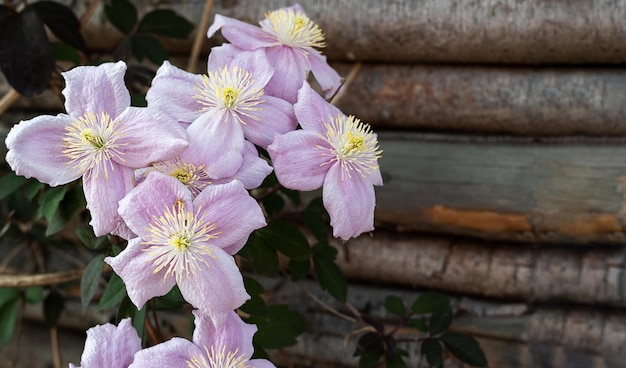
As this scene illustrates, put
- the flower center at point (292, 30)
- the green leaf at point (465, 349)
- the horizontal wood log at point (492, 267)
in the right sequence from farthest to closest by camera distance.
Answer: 1. the horizontal wood log at point (492, 267)
2. the green leaf at point (465, 349)
3. the flower center at point (292, 30)

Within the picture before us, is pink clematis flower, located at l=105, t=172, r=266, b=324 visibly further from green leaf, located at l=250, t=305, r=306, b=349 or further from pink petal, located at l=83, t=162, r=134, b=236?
green leaf, located at l=250, t=305, r=306, b=349

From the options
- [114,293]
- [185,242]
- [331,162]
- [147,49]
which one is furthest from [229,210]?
[147,49]

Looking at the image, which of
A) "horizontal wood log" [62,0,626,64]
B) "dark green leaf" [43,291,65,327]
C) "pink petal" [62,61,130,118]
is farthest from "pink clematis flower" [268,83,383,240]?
"dark green leaf" [43,291,65,327]

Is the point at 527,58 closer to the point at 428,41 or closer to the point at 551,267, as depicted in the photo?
the point at 428,41

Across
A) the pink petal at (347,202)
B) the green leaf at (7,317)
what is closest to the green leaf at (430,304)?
the pink petal at (347,202)

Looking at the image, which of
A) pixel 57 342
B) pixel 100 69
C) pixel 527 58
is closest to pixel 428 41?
pixel 527 58

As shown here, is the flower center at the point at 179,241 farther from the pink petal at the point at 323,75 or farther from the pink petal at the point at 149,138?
the pink petal at the point at 323,75

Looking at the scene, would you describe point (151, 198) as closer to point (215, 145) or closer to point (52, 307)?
point (215, 145)
